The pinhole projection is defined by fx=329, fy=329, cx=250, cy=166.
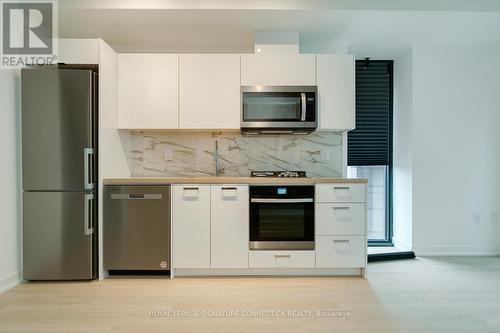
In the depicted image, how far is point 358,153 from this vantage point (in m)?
4.10

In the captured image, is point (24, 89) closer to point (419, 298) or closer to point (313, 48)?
point (313, 48)

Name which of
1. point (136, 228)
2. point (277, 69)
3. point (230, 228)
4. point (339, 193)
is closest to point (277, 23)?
point (277, 69)

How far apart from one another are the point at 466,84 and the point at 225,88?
2773 mm

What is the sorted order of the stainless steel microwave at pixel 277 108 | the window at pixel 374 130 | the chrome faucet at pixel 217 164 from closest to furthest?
the stainless steel microwave at pixel 277 108 → the chrome faucet at pixel 217 164 → the window at pixel 374 130

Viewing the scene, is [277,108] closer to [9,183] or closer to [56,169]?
[56,169]

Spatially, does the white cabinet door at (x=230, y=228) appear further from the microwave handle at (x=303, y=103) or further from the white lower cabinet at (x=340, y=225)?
the microwave handle at (x=303, y=103)

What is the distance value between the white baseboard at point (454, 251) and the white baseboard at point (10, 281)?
3.95 metres

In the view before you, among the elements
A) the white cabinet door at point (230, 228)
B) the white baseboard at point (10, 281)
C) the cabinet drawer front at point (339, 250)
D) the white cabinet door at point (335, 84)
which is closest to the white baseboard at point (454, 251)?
the cabinet drawer front at point (339, 250)

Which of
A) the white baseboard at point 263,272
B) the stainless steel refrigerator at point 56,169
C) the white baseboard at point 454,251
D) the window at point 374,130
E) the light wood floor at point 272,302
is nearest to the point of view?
the light wood floor at point 272,302

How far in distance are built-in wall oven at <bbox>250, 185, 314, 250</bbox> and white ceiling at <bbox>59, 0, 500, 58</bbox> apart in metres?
1.57

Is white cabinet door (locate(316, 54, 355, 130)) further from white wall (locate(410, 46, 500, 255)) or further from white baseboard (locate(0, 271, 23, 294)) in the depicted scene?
white baseboard (locate(0, 271, 23, 294))

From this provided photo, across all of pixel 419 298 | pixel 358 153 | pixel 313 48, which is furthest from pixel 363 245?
pixel 313 48

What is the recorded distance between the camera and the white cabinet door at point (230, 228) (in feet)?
9.64

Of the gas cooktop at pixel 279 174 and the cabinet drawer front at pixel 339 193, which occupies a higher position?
the gas cooktop at pixel 279 174
